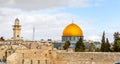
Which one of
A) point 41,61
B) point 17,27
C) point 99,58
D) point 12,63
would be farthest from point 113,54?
point 17,27

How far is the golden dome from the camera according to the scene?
57719 millimetres

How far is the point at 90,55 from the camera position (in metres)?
37.6

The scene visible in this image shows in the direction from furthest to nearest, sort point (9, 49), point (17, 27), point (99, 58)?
point (17, 27) → point (9, 49) → point (99, 58)

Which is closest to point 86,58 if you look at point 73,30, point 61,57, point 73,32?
point 61,57

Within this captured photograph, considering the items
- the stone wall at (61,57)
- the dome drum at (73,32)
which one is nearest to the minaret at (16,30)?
the dome drum at (73,32)

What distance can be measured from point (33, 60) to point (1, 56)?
6051 mm

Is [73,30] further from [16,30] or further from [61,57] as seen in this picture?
[61,57]

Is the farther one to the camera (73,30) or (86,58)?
(73,30)

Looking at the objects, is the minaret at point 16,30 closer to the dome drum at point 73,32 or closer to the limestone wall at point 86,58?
the dome drum at point 73,32

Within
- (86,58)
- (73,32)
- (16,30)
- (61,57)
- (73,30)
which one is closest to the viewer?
(86,58)

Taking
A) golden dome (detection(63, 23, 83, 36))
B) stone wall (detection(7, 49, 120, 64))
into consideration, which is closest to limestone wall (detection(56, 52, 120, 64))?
stone wall (detection(7, 49, 120, 64))

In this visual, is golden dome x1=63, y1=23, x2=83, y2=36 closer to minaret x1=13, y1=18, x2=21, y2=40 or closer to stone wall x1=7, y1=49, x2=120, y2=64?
minaret x1=13, y1=18, x2=21, y2=40

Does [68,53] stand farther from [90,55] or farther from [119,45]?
[119,45]

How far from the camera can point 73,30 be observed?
57719 mm
